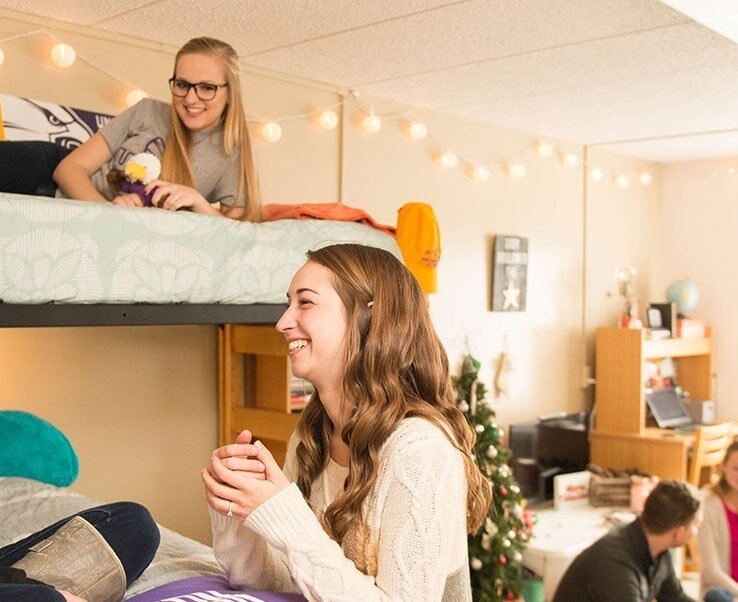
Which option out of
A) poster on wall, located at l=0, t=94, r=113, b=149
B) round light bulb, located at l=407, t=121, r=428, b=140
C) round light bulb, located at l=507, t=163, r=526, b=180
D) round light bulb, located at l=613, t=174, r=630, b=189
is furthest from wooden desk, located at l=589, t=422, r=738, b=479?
poster on wall, located at l=0, t=94, r=113, b=149

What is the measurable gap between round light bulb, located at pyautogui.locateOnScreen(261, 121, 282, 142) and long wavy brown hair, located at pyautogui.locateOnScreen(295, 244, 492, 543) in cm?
190

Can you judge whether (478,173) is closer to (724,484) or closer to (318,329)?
(724,484)

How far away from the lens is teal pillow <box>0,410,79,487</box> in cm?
250

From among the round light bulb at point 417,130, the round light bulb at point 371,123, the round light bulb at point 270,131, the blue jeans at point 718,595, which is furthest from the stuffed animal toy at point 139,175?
the blue jeans at point 718,595

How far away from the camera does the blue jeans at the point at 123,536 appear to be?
176 centimetres

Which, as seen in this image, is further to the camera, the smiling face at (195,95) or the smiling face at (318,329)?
the smiling face at (195,95)

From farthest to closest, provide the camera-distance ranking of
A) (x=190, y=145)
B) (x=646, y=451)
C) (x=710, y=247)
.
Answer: (x=710, y=247) < (x=646, y=451) < (x=190, y=145)

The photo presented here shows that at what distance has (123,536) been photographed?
1778 mm

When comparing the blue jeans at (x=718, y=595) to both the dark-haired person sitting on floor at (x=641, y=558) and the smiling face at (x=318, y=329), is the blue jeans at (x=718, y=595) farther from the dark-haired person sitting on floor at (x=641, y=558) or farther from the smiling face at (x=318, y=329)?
the smiling face at (x=318, y=329)

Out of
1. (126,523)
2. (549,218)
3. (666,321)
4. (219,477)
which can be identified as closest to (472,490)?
(219,477)

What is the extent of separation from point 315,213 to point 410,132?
1604 millimetres

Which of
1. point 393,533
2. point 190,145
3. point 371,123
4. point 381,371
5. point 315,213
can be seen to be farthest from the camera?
point 371,123

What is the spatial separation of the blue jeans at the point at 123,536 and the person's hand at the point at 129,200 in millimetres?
684

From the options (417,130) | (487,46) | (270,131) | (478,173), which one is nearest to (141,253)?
(270,131)
